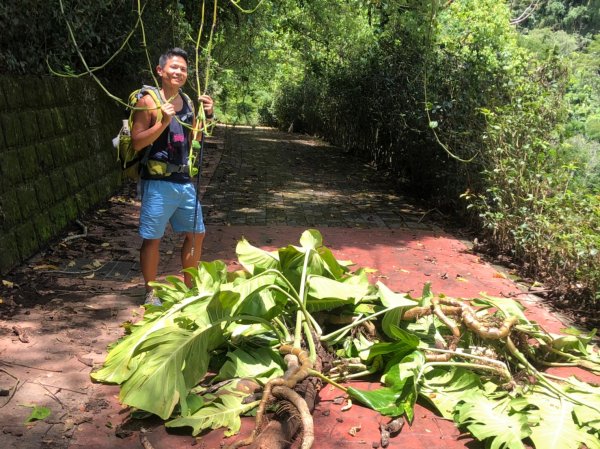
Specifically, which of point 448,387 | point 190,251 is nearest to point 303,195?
point 190,251

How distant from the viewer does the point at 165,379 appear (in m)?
3.14

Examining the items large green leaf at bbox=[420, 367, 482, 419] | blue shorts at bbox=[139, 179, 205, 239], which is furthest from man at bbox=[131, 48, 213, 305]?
large green leaf at bbox=[420, 367, 482, 419]

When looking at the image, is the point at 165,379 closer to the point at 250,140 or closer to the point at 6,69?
the point at 6,69

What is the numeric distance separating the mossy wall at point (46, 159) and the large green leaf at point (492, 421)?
407 cm

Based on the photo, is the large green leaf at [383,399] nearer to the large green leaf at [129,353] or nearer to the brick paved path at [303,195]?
the large green leaf at [129,353]

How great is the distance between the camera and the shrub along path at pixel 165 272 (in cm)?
321

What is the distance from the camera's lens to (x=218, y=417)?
3.16m

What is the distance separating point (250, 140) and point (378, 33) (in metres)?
10.8

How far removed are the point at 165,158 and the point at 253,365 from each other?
5.76 feet

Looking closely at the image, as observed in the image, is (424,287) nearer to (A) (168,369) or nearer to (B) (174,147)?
(A) (168,369)

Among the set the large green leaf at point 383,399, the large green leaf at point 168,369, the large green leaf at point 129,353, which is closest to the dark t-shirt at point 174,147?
the large green leaf at point 129,353

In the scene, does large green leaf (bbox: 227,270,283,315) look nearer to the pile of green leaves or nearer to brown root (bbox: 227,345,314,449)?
the pile of green leaves

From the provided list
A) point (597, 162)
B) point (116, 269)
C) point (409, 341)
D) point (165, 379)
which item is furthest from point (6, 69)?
point (597, 162)

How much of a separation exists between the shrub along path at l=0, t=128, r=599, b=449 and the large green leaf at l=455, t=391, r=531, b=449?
13cm
